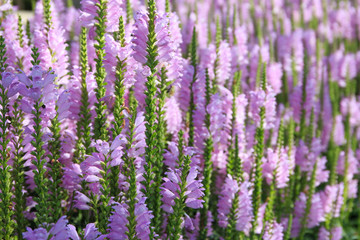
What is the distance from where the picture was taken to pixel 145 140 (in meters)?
1.89

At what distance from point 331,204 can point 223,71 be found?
1.39m

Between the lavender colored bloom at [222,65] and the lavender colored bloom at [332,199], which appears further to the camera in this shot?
the lavender colored bloom at [332,199]

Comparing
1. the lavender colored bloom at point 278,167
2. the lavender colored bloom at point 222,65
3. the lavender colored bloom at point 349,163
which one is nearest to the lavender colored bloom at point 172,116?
the lavender colored bloom at point 222,65

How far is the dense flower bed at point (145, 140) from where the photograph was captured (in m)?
1.83

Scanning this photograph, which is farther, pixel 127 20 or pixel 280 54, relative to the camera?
pixel 280 54

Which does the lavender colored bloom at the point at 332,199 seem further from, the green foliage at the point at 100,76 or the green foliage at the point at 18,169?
the green foliage at the point at 18,169

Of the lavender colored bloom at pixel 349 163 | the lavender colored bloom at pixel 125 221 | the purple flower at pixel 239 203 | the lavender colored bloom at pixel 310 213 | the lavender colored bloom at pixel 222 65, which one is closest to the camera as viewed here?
the lavender colored bloom at pixel 125 221

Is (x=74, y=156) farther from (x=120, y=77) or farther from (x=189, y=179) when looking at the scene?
(x=189, y=179)

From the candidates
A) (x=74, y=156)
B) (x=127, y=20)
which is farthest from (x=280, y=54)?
(x=74, y=156)

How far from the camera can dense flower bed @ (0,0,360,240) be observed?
6.00ft

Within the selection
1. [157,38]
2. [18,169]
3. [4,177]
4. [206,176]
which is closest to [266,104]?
[206,176]

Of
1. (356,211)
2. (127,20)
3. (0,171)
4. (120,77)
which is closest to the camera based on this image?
(0,171)

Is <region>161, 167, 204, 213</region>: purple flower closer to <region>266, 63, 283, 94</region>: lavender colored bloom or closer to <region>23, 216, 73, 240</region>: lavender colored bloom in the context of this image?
<region>23, 216, 73, 240</region>: lavender colored bloom

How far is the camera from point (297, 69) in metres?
5.26
